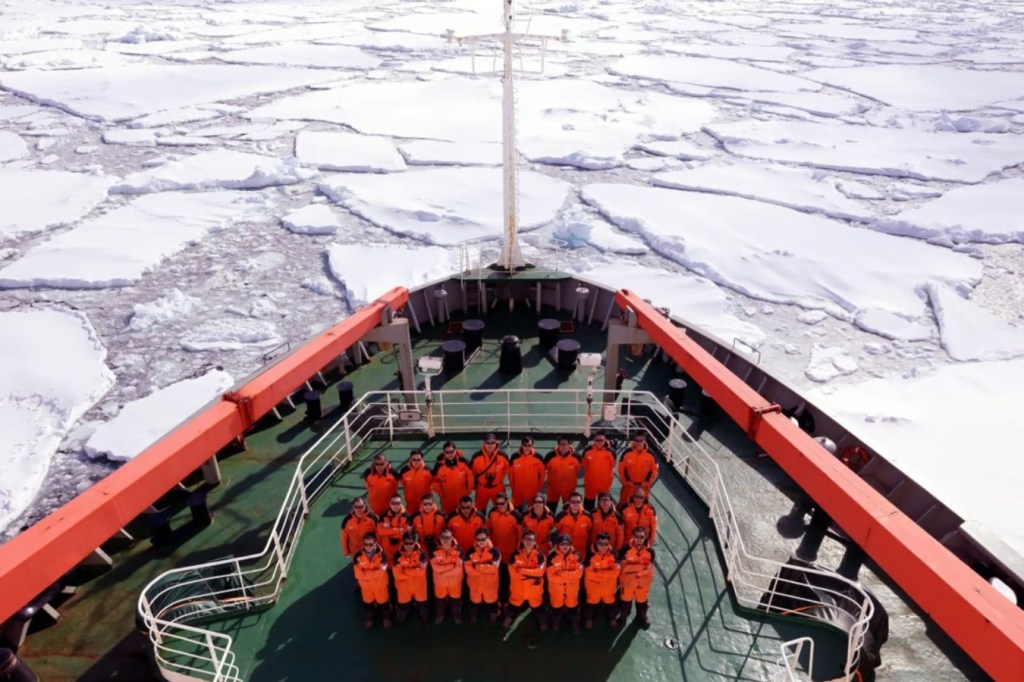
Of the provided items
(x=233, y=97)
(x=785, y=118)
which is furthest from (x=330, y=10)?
(x=785, y=118)

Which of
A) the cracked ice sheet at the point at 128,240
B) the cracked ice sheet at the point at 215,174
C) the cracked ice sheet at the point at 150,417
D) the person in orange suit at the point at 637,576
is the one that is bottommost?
the cracked ice sheet at the point at 150,417

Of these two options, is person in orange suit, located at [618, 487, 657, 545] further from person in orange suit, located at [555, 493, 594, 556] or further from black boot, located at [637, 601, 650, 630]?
black boot, located at [637, 601, 650, 630]

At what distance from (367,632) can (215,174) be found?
2373cm

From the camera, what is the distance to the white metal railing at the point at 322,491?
18.2 ft

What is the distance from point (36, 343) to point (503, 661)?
14.4 metres

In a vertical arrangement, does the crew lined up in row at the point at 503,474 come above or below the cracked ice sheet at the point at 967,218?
above

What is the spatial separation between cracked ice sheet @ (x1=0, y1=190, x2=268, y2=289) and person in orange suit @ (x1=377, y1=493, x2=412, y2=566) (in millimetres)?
15430

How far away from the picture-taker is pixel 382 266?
1903cm

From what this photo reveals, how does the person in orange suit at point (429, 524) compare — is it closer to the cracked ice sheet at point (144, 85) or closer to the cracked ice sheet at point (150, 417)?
the cracked ice sheet at point (150, 417)

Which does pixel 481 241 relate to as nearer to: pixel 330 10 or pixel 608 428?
pixel 608 428

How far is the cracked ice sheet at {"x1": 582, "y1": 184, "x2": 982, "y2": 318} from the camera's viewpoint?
1791 cm

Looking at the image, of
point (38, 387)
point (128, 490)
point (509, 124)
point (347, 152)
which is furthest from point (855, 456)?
point (347, 152)

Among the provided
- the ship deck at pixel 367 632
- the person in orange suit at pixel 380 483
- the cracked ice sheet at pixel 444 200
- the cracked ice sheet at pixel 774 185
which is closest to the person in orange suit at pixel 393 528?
the person in orange suit at pixel 380 483

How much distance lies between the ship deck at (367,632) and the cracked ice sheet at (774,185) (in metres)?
18.1
